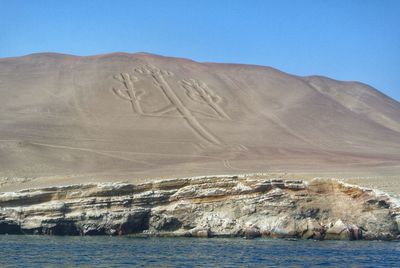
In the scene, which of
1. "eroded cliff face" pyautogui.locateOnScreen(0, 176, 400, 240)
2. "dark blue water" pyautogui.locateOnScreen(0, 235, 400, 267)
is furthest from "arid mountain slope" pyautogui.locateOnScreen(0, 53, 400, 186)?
"dark blue water" pyautogui.locateOnScreen(0, 235, 400, 267)

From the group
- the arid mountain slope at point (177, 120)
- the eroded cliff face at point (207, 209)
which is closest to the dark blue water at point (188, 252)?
the eroded cliff face at point (207, 209)

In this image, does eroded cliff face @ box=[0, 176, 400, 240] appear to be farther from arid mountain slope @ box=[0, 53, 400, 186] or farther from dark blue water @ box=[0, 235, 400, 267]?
arid mountain slope @ box=[0, 53, 400, 186]

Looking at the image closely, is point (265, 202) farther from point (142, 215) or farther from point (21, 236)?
point (21, 236)

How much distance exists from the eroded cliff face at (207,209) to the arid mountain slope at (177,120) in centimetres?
777

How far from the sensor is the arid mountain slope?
50969mm

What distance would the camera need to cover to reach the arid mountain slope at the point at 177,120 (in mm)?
50969

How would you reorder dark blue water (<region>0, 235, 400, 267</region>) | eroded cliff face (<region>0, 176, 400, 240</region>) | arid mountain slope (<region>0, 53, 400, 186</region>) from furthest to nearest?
arid mountain slope (<region>0, 53, 400, 186</region>) → eroded cliff face (<region>0, 176, 400, 240</region>) → dark blue water (<region>0, 235, 400, 267</region>)

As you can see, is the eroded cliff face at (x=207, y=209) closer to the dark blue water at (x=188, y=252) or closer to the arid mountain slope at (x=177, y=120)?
the dark blue water at (x=188, y=252)

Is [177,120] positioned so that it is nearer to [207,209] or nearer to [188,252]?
[207,209]

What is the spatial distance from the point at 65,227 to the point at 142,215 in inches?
138

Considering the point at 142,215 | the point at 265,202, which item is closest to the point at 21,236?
the point at 142,215

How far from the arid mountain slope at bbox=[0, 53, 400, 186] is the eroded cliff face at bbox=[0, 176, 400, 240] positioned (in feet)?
25.5

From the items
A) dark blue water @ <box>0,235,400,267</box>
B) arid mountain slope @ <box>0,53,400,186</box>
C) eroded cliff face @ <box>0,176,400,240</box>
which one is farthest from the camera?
arid mountain slope @ <box>0,53,400,186</box>

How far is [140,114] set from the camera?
2729 inches
